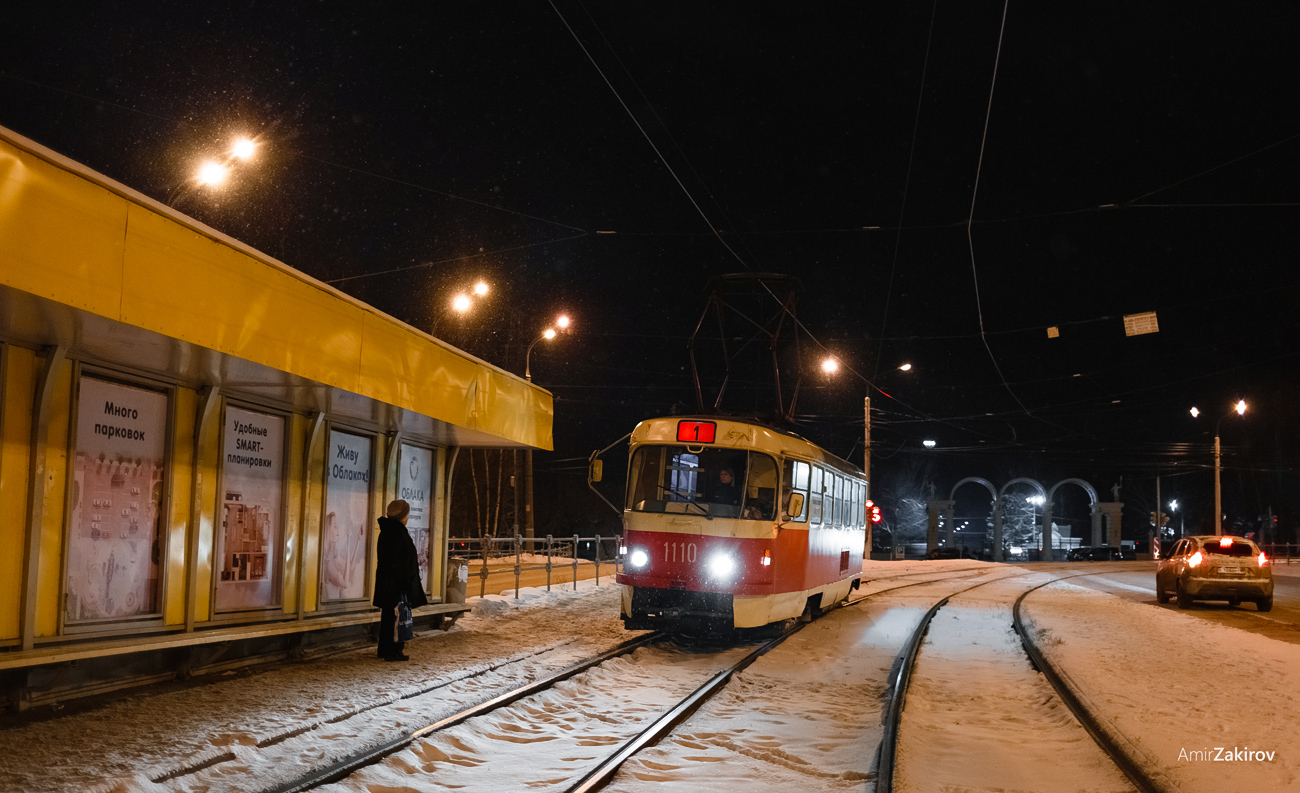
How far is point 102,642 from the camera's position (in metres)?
8.40

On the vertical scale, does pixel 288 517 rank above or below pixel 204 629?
above

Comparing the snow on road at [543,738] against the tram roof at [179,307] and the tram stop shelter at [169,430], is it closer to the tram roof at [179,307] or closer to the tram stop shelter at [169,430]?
the tram stop shelter at [169,430]

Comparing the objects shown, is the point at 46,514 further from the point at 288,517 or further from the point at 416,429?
the point at 416,429

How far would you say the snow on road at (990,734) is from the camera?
6821mm

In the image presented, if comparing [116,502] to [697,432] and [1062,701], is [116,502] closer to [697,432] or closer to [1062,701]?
[697,432]

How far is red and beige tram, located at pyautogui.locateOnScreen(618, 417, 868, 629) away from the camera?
13.0m

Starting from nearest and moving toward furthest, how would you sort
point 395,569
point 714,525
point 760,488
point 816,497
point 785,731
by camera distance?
point 785,731, point 395,569, point 714,525, point 760,488, point 816,497

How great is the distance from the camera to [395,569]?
1121cm

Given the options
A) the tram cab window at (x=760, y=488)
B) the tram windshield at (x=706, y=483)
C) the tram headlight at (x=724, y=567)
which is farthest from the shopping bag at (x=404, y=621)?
the tram cab window at (x=760, y=488)

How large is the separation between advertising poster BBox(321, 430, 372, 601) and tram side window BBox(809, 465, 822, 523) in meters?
6.36

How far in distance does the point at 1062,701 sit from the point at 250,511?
8.36 metres

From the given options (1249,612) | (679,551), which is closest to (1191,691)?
(679,551)

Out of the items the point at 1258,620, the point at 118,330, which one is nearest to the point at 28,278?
the point at 118,330

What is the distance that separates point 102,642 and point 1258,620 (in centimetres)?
2015
